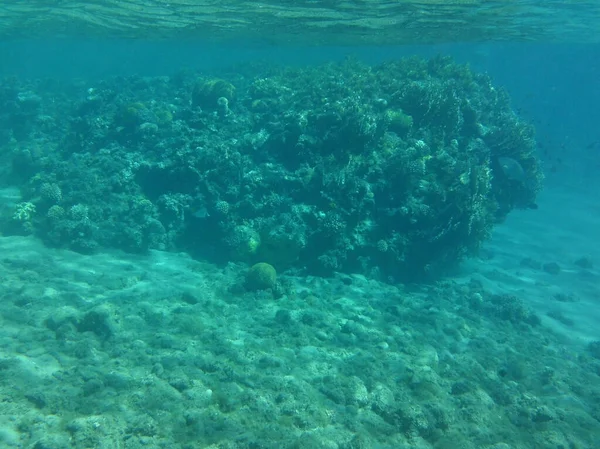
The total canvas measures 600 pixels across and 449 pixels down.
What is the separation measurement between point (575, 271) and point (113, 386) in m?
20.2

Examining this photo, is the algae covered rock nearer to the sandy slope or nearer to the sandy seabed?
the sandy seabed

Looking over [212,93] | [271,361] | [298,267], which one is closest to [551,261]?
[298,267]

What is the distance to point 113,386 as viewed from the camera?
6.47 metres

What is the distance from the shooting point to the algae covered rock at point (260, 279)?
10977mm

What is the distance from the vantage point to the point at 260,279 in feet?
36.0

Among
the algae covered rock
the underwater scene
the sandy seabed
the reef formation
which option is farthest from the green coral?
the algae covered rock

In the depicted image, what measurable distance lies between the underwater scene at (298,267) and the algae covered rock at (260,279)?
0.06 m

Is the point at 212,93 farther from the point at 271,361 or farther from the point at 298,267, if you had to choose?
the point at 271,361

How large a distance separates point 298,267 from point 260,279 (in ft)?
6.68

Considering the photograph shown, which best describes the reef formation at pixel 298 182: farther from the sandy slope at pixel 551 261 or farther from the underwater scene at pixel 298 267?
the sandy slope at pixel 551 261

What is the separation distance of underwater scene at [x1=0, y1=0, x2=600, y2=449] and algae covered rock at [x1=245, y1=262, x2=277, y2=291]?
59 mm

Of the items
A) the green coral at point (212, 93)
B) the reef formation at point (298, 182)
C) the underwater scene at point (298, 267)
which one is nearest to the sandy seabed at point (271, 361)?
the underwater scene at point (298, 267)

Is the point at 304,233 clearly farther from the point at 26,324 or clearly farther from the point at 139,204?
the point at 26,324

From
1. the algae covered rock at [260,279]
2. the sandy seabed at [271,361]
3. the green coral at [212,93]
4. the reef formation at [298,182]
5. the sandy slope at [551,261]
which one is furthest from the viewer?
the green coral at [212,93]
